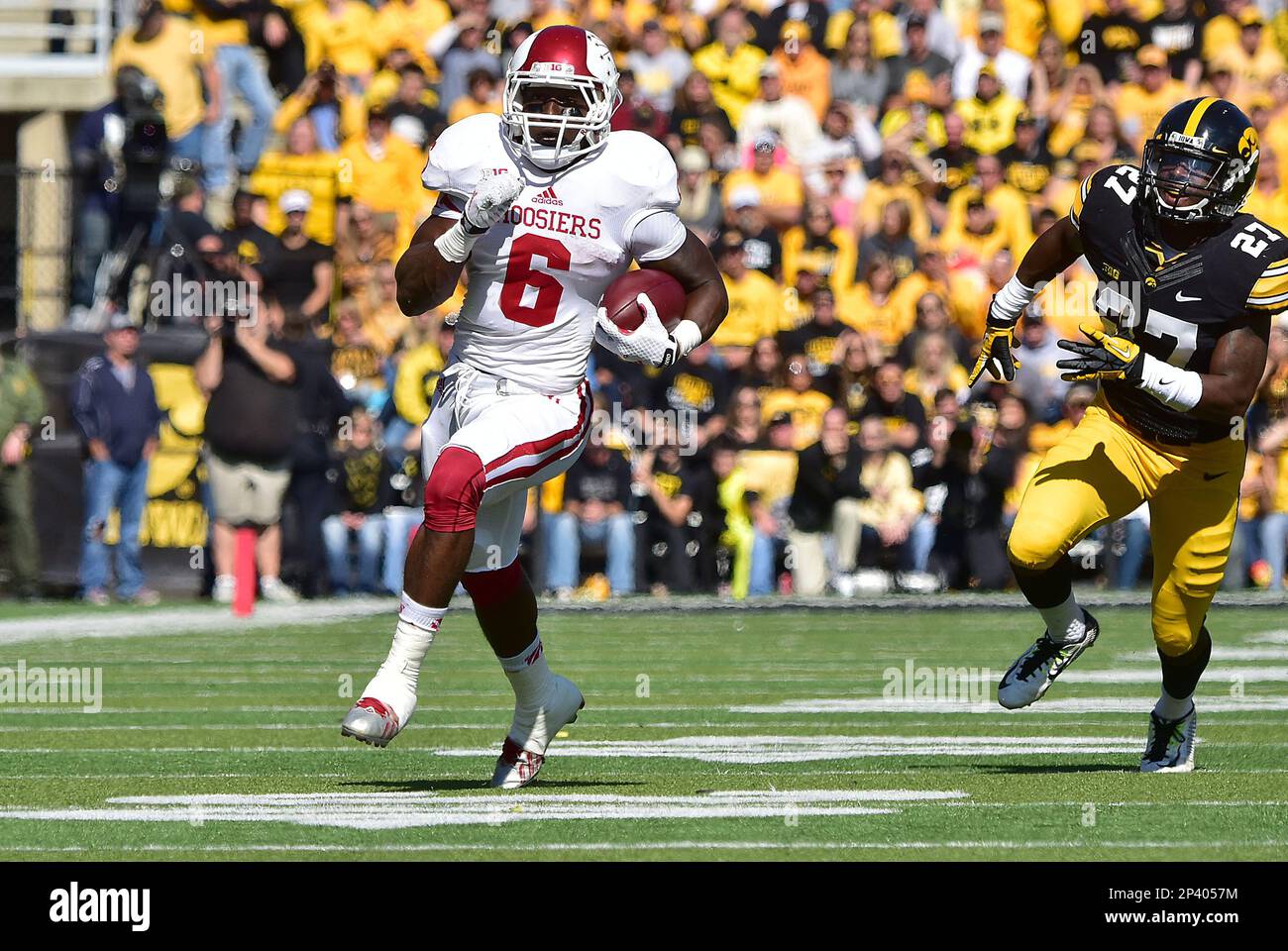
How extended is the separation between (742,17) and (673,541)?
16.2ft

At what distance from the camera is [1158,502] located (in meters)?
7.13

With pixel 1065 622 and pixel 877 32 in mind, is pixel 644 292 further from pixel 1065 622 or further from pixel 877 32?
pixel 877 32

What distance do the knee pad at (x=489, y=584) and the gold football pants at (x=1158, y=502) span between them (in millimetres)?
1486

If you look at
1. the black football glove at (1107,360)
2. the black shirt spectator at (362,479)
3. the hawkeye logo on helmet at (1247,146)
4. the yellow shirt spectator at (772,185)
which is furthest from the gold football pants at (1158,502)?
the yellow shirt spectator at (772,185)

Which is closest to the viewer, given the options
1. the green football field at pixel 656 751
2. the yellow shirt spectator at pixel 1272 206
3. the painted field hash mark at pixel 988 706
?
the green football field at pixel 656 751

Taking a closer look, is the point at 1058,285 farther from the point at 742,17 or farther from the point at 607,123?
the point at 607,123

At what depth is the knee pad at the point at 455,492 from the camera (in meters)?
6.33

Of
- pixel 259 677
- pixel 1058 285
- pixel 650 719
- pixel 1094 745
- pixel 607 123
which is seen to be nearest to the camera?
pixel 607 123

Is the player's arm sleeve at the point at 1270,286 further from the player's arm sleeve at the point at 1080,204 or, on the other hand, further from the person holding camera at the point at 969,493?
the person holding camera at the point at 969,493

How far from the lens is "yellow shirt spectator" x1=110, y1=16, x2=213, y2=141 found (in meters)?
16.4

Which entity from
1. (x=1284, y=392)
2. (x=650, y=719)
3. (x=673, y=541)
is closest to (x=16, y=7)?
(x=673, y=541)

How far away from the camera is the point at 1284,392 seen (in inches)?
608

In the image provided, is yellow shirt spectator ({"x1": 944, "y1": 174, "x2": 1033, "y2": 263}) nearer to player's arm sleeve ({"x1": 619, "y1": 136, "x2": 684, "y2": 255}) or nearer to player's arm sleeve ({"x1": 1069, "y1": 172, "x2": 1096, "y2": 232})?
player's arm sleeve ({"x1": 1069, "y1": 172, "x2": 1096, "y2": 232})

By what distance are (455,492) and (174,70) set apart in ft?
35.7
